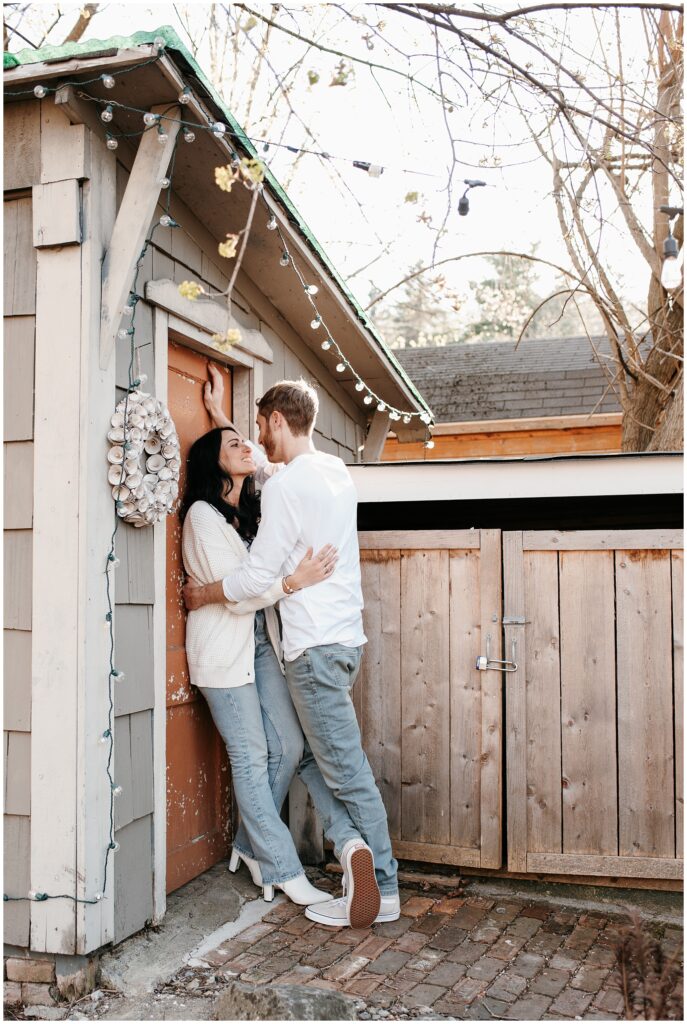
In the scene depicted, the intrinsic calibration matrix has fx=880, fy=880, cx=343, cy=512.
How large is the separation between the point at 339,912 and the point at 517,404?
283 inches

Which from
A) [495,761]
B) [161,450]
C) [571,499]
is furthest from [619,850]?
[161,450]

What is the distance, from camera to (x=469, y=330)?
2209cm

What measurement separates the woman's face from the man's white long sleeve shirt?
33cm

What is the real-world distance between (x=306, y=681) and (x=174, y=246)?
191 cm

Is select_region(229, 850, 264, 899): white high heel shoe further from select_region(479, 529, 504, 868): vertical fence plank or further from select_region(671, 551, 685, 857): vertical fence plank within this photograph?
select_region(671, 551, 685, 857): vertical fence plank

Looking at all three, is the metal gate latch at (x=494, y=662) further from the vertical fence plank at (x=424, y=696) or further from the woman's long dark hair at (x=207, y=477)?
the woman's long dark hair at (x=207, y=477)

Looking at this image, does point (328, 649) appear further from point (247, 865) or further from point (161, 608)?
point (247, 865)

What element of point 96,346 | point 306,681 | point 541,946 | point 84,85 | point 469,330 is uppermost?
point 469,330

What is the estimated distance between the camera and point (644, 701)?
388 cm

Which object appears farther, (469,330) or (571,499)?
(469,330)

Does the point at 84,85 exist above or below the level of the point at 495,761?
above

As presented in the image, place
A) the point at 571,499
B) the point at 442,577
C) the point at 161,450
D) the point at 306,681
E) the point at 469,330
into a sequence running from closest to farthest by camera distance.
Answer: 1. the point at 161,450
2. the point at 306,681
3. the point at 442,577
4. the point at 571,499
5. the point at 469,330

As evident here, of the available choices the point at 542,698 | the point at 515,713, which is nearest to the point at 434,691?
the point at 515,713

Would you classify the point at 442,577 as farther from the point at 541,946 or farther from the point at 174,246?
the point at 174,246
